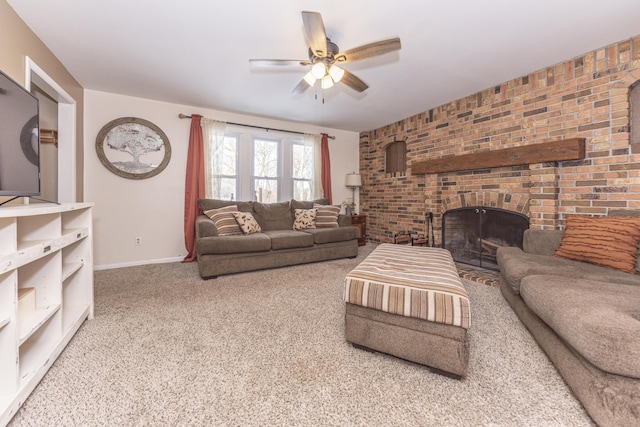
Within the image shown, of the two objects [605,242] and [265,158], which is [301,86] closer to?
[265,158]

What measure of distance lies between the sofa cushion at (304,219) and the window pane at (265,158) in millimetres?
981

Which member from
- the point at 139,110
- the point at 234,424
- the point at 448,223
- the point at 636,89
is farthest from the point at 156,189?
the point at 636,89

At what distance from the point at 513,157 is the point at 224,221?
3531 mm

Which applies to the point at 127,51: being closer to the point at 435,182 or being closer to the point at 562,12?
the point at 562,12

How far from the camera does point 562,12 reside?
1920 millimetres

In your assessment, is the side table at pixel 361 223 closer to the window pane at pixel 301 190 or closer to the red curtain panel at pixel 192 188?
the window pane at pixel 301 190

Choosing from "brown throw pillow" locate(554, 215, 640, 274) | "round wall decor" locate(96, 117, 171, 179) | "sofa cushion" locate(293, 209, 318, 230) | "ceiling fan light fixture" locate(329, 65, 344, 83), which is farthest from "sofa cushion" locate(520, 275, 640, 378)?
"round wall decor" locate(96, 117, 171, 179)

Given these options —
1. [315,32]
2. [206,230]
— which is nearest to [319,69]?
[315,32]

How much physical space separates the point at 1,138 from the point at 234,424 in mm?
1762

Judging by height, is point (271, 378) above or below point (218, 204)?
below

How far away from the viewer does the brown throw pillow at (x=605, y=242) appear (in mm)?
1811

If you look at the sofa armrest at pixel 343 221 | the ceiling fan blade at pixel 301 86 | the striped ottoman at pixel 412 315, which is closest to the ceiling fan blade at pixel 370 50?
the ceiling fan blade at pixel 301 86

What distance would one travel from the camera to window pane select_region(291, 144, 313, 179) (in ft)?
15.9

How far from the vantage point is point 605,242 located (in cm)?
189
